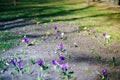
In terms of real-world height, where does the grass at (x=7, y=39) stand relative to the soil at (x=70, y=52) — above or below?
below

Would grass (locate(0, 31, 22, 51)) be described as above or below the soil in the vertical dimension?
below

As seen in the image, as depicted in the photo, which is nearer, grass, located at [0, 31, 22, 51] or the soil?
the soil

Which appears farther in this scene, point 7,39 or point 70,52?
point 7,39

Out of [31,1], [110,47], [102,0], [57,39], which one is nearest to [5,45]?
[57,39]

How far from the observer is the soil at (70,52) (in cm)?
653

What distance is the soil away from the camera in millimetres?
6534

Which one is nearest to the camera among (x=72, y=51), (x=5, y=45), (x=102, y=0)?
(x=72, y=51)

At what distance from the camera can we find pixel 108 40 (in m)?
9.25

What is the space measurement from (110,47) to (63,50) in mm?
1400

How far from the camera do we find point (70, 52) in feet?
26.4

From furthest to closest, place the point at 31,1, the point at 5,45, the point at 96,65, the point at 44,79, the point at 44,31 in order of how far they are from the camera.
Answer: the point at 31,1 → the point at 44,31 → the point at 5,45 → the point at 96,65 → the point at 44,79

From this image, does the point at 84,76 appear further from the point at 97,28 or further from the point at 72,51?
the point at 97,28

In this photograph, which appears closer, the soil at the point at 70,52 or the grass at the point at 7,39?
the soil at the point at 70,52

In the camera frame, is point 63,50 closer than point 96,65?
No
